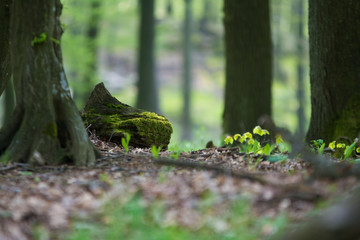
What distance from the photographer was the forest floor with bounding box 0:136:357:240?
3062mm

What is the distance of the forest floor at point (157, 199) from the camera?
121 inches

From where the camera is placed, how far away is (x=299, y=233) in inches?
85.5

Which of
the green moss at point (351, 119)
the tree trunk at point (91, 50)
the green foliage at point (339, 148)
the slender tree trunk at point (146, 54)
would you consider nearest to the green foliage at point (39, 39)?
the green foliage at point (339, 148)

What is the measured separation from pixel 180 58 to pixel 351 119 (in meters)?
27.5

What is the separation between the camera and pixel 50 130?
4535mm

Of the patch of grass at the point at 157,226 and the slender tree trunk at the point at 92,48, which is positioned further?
the slender tree trunk at the point at 92,48

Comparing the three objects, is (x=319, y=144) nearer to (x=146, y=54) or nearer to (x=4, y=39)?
(x=4, y=39)

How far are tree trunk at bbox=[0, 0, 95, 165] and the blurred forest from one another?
12511 mm

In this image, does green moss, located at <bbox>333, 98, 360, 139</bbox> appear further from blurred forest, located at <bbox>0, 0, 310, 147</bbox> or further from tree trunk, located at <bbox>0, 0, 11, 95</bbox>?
blurred forest, located at <bbox>0, 0, 310, 147</bbox>

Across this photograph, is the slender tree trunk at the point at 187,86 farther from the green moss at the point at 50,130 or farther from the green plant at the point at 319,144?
the green moss at the point at 50,130

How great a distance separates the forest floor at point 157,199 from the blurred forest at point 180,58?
13.7 meters

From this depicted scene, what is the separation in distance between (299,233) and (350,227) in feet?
1.02

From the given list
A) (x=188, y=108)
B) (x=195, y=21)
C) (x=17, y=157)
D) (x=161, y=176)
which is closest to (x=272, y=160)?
(x=161, y=176)

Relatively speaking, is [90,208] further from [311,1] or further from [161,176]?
[311,1]
